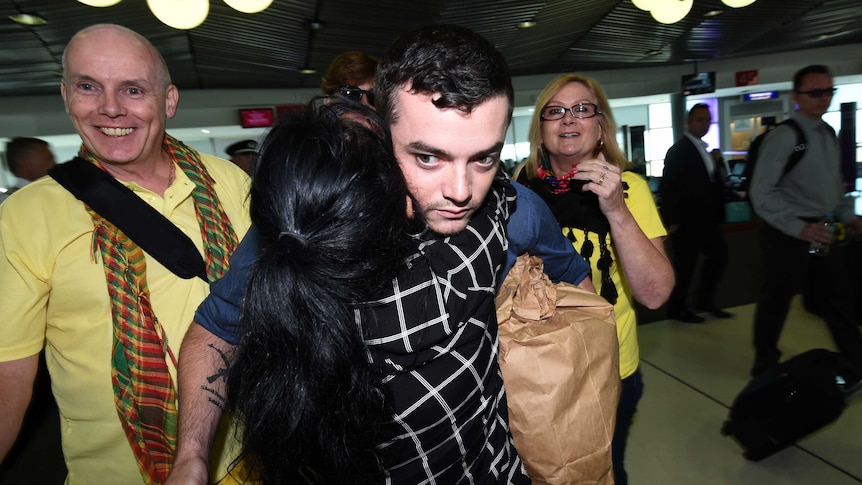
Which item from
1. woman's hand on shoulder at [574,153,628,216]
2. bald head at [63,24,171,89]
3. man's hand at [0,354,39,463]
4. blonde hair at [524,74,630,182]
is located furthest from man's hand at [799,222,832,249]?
man's hand at [0,354,39,463]

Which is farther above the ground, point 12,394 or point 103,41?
point 103,41

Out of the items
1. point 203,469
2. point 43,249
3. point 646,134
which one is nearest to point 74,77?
point 43,249

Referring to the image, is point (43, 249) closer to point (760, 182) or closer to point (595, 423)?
point (595, 423)

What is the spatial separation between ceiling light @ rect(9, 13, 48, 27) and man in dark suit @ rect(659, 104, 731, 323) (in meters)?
6.80

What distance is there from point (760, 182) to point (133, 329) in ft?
10.3

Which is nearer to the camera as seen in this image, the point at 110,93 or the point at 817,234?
the point at 110,93

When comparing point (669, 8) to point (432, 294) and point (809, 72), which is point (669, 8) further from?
point (432, 294)

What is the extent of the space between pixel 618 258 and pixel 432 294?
3.07ft

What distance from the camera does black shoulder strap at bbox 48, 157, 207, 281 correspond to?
44.6 inches

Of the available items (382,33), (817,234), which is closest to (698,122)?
(817,234)

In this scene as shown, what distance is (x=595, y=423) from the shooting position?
97 centimetres

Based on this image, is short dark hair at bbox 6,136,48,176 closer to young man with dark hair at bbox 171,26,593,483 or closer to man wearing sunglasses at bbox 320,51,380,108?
man wearing sunglasses at bbox 320,51,380,108

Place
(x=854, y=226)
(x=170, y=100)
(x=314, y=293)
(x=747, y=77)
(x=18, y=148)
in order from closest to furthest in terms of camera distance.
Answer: (x=314, y=293)
(x=170, y=100)
(x=854, y=226)
(x=18, y=148)
(x=747, y=77)

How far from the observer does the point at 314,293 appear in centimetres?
58
